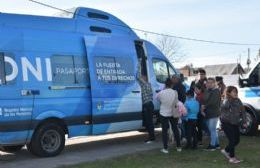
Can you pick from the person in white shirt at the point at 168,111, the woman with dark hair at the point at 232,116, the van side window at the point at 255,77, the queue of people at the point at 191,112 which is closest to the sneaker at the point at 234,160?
the woman with dark hair at the point at 232,116

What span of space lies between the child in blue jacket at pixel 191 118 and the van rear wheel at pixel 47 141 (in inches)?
111

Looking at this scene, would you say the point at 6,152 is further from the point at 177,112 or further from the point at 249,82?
the point at 249,82

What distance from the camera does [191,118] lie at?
38.9ft

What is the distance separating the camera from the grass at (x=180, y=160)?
9938mm

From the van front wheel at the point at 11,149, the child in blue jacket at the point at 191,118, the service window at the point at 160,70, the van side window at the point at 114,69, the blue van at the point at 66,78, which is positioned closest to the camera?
the blue van at the point at 66,78

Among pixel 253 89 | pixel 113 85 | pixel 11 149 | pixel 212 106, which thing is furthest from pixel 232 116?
pixel 11 149

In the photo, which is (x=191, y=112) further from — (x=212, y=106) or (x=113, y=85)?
(x=113, y=85)

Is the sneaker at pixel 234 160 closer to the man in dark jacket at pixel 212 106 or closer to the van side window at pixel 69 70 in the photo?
the man in dark jacket at pixel 212 106

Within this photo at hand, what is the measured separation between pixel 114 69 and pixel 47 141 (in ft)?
8.36

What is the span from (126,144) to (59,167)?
3.85 m

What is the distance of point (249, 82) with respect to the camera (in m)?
14.4

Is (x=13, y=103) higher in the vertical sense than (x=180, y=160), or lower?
higher

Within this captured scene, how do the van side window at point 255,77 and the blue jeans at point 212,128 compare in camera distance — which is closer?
the blue jeans at point 212,128

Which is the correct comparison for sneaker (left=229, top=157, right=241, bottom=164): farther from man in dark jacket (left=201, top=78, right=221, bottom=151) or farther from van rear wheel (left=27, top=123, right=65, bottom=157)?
van rear wheel (left=27, top=123, right=65, bottom=157)
